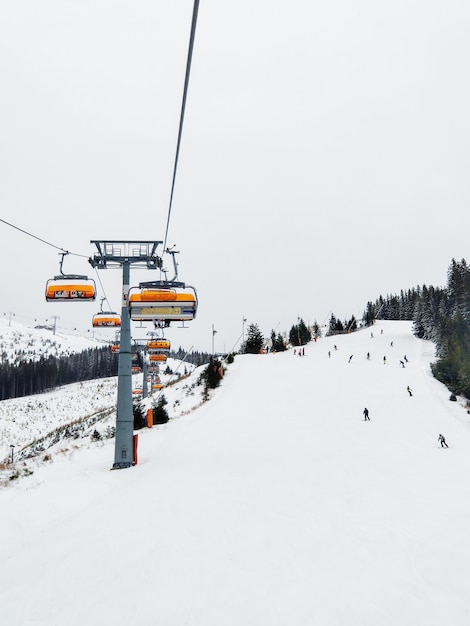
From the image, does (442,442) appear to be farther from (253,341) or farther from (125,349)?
(253,341)

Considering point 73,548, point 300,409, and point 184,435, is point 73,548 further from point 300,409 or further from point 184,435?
point 300,409

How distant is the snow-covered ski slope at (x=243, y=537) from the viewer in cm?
407

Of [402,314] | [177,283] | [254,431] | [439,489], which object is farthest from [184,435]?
[402,314]

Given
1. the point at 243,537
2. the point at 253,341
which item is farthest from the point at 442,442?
the point at 253,341

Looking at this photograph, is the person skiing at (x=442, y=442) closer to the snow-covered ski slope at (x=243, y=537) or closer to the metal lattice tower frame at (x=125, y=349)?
the snow-covered ski slope at (x=243, y=537)

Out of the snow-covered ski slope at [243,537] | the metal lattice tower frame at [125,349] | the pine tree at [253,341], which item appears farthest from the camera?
the pine tree at [253,341]

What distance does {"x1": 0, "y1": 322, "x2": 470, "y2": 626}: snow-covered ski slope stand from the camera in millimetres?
4074

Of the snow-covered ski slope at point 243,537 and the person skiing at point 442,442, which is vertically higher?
the snow-covered ski slope at point 243,537

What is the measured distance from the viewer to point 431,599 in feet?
13.9

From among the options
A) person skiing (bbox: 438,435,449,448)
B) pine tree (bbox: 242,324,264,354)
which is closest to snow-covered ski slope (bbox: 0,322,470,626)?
person skiing (bbox: 438,435,449,448)

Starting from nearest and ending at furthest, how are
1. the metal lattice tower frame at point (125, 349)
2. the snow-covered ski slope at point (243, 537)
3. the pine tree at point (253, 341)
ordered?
the snow-covered ski slope at point (243, 537)
the metal lattice tower frame at point (125, 349)
the pine tree at point (253, 341)

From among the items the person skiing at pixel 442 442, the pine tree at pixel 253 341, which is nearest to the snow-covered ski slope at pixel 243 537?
the person skiing at pixel 442 442

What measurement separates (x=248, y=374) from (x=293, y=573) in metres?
32.8

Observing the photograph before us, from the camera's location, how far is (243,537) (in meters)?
6.07
